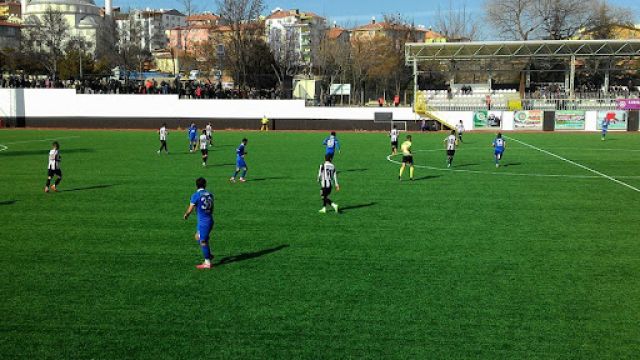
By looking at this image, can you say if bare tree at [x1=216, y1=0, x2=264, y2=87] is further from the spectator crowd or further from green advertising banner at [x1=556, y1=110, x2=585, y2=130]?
green advertising banner at [x1=556, y1=110, x2=585, y2=130]

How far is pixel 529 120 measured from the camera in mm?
54844

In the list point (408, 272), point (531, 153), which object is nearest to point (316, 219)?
point (408, 272)

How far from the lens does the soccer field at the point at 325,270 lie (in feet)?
28.2

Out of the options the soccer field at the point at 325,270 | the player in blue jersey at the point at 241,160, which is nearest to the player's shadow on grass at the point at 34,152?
the soccer field at the point at 325,270

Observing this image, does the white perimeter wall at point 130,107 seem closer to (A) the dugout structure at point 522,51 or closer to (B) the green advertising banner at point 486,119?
(A) the dugout structure at point 522,51

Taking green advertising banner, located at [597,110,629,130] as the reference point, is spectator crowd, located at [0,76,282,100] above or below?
above

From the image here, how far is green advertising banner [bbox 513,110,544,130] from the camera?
2153 inches

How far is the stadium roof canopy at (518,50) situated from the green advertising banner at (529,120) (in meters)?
7.29

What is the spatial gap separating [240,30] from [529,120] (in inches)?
1511

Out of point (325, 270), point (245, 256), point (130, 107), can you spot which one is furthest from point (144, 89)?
point (325, 270)

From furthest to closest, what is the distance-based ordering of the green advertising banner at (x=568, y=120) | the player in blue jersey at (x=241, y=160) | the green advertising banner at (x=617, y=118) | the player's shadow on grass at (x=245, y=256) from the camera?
the green advertising banner at (x=568, y=120), the green advertising banner at (x=617, y=118), the player in blue jersey at (x=241, y=160), the player's shadow on grass at (x=245, y=256)

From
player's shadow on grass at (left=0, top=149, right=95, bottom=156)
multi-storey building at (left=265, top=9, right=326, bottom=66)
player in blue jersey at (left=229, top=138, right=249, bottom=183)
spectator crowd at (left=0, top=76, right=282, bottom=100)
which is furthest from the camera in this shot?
multi-storey building at (left=265, top=9, right=326, bottom=66)

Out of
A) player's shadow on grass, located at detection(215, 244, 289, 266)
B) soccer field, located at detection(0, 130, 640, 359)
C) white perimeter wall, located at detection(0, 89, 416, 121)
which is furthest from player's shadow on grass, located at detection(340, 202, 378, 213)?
white perimeter wall, located at detection(0, 89, 416, 121)

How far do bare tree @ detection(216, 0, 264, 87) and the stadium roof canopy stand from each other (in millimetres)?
22966
